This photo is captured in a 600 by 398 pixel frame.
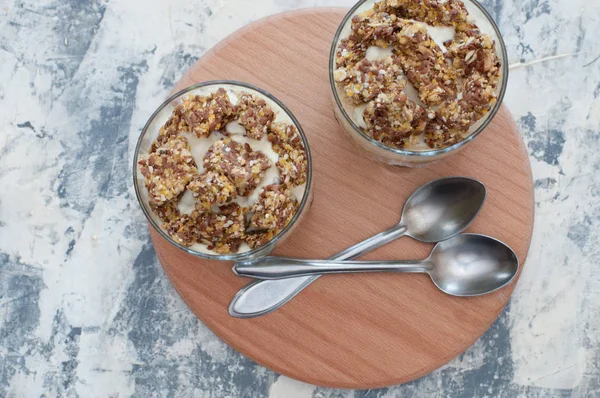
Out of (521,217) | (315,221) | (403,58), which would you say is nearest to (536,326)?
(521,217)

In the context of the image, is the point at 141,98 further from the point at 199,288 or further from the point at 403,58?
the point at 403,58

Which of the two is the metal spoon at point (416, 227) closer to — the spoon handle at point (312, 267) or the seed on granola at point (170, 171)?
the spoon handle at point (312, 267)

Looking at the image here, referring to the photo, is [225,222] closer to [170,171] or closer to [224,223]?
[224,223]

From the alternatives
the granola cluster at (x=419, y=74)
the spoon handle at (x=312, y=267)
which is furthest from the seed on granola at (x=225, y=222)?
the granola cluster at (x=419, y=74)

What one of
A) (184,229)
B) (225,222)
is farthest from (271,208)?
(184,229)

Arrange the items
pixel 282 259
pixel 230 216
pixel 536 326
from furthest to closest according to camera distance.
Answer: pixel 536 326
pixel 282 259
pixel 230 216
